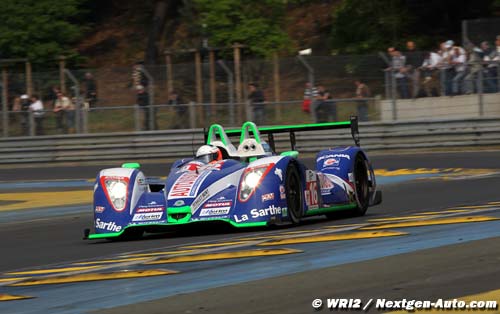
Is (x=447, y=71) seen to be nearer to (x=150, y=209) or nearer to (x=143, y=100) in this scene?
(x=143, y=100)

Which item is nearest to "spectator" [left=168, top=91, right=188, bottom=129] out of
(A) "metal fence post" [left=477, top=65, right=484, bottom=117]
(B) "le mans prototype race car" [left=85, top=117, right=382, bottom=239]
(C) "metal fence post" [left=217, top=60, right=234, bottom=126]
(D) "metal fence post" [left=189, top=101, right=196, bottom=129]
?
(D) "metal fence post" [left=189, top=101, right=196, bottom=129]

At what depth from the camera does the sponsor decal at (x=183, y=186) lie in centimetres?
1171

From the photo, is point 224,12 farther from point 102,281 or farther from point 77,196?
point 102,281

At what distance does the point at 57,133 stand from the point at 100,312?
23.3m

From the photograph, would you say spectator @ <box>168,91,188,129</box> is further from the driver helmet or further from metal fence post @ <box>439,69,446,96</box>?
the driver helmet

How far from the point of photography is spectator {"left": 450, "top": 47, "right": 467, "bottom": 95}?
1016 inches

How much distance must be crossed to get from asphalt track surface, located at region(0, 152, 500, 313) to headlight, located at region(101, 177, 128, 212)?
0.42 meters

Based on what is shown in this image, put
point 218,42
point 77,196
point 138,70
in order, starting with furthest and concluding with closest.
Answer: point 218,42 → point 138,70 → point 77,196

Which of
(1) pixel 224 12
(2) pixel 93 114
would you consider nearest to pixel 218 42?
(1) pixel 224 12

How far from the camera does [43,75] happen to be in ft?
97.6

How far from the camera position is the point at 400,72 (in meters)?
26.4

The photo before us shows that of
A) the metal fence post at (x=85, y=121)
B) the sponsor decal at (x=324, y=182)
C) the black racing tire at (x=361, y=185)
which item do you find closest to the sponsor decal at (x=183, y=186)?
the sponsor decal at (x=324, y=182)

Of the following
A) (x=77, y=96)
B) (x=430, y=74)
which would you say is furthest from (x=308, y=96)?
(x=77, y=96)

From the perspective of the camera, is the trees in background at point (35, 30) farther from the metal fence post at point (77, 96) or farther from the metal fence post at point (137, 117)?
the metal fence post at point (137, 117)
